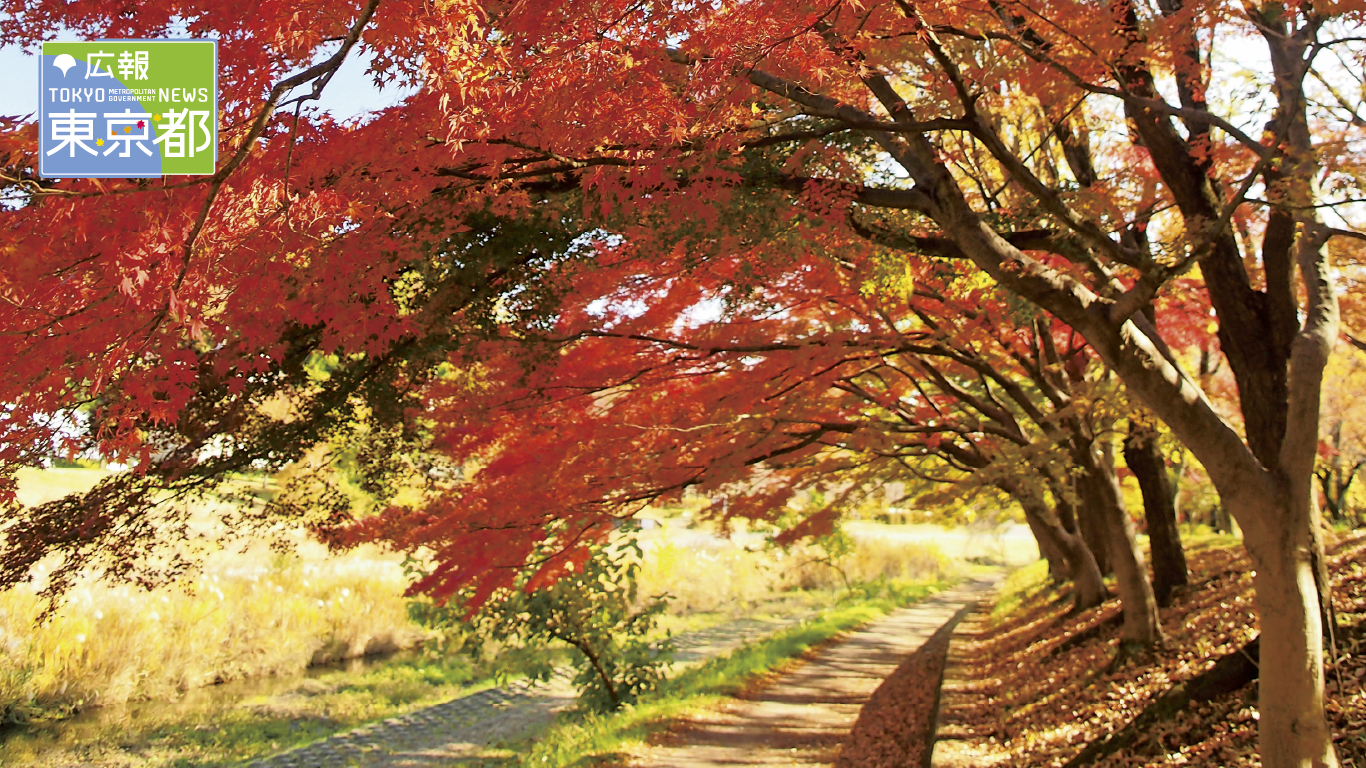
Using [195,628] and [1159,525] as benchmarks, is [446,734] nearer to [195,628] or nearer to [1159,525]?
[195,628]

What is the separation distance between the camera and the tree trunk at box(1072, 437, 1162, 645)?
28.6 feet

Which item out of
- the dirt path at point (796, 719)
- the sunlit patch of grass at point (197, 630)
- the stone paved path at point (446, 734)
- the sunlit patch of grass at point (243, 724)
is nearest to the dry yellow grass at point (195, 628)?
the sunlit patch of grass at point (197, 630)

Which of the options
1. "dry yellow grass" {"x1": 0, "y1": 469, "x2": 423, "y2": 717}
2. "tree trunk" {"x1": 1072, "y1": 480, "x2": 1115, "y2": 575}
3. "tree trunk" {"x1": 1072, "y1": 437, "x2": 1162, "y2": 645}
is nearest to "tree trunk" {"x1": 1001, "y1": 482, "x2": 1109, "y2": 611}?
"tree trunk" {"x1": 1072, "y1": 480, "x2": 1115, "y2": 575}

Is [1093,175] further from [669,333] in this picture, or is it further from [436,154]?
[436,154]

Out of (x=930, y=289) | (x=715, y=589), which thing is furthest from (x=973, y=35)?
(x=715, y=589)

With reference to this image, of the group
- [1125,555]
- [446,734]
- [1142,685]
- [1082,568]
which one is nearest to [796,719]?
[1142,685]

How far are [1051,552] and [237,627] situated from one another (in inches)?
657

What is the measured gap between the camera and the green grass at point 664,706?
30.3 feet

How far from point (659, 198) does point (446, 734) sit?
34.3 ft

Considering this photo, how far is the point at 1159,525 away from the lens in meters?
10.7

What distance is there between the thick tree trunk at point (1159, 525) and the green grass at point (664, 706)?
591cm

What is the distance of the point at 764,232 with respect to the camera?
571cm

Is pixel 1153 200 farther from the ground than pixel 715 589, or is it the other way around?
pixel 1153 200

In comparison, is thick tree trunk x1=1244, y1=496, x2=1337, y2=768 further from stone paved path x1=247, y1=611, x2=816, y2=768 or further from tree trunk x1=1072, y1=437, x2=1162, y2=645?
stone paved path x1=247, y1=611, x2=816, y2=768
